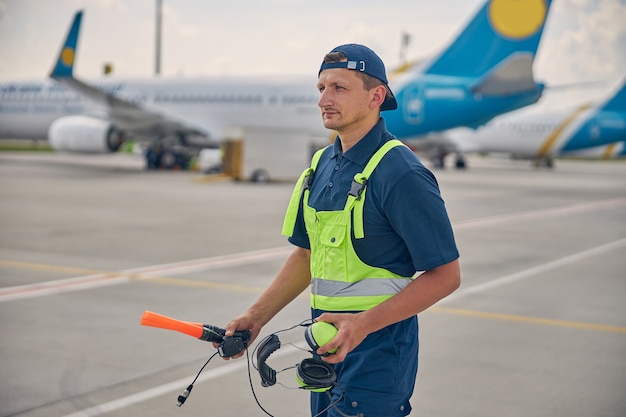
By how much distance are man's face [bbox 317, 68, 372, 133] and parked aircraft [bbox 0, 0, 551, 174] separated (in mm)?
23827

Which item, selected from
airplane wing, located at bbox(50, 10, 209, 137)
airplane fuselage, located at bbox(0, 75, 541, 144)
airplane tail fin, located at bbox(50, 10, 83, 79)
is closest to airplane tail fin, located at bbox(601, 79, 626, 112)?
airplane fuselage, located at bbox(0, 75, 541, 144)

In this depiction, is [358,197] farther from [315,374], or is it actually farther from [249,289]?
[249,289]

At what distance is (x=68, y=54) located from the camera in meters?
30.7

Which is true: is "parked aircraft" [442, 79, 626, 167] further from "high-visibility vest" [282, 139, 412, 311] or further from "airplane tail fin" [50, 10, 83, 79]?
"high-visibility vest" [282, 139, 412, 311]

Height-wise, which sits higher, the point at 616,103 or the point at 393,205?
the point at 616,103

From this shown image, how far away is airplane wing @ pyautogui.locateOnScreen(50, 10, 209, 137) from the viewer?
99.8 ft

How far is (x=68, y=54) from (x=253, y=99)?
6.73 metres

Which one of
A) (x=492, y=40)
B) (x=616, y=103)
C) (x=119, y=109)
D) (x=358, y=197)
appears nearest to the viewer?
(x=358, y=197)

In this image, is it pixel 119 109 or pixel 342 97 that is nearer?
pixel 342 97

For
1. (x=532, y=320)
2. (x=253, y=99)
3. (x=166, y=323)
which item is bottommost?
(x=532, y=320)

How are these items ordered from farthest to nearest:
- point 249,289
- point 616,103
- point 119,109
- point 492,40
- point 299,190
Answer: point 616,103 < point 119,109 < point 492,40 < point 249,289 < point 299,190

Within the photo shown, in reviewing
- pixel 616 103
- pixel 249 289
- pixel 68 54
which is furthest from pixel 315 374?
pixel 616 103

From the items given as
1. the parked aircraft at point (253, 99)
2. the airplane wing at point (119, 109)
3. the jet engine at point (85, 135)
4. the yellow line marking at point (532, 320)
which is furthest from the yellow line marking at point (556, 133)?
the yellow line marking at point (532, 320)

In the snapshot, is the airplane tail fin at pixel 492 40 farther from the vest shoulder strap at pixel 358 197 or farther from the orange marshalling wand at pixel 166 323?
the orange marshalling wand at pixel 166 323
